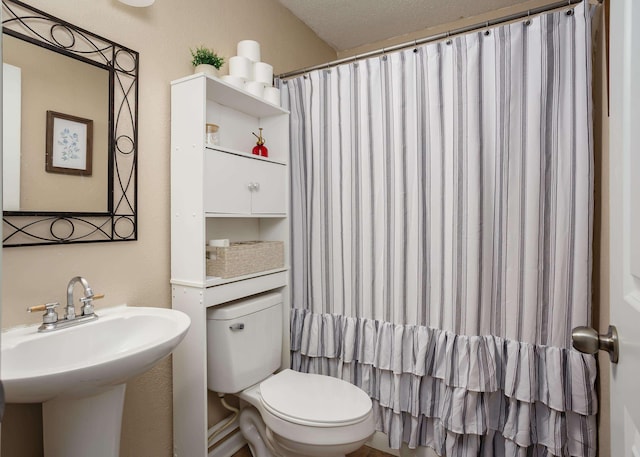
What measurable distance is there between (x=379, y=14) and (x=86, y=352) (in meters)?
2.34

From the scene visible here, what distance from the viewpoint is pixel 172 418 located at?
1.67 metres

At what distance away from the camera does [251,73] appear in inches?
74.7

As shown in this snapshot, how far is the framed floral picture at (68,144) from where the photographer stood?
1249 millimetres

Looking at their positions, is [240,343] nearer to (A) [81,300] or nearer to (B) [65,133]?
(A) [81,300]

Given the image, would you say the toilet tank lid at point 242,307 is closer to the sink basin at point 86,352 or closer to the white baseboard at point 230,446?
the sink basin at point 86,352

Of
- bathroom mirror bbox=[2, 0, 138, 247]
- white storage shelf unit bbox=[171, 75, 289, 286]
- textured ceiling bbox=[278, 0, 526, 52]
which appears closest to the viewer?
bathroom mirror bbox=[2, 0, 138, 247]

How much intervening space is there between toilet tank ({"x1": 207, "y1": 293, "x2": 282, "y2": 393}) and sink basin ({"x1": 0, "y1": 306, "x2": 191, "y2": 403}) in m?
0.32

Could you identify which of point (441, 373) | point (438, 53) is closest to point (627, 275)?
point (441, 373)

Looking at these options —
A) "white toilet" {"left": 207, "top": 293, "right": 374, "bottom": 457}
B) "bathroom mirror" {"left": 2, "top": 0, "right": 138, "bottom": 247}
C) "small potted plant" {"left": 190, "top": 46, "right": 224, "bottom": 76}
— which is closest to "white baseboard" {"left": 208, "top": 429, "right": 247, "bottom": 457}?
"white toilet" {"left": 207, "top": 293, "right": 374, "bottom": 457}

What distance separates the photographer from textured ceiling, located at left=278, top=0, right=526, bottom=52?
221 cm

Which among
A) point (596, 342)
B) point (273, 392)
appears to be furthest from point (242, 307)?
point (596, 342)

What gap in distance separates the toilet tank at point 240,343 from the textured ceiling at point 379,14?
5.75 ft

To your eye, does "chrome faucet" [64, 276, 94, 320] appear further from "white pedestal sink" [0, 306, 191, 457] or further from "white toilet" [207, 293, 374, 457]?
"white toilet" [207, 293, 374, 457]

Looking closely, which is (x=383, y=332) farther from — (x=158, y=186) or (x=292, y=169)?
(x=158, y=186)
